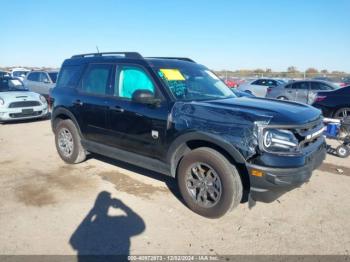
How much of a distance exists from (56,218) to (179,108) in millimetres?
2069

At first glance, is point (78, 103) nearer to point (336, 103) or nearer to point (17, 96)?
point (17, 96)

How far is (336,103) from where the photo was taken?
9344mm

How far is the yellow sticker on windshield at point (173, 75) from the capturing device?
4.48 meters

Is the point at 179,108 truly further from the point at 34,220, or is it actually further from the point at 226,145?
the point at 34,220

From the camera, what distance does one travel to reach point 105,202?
4414 millimetres

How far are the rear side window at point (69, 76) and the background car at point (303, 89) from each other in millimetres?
11104

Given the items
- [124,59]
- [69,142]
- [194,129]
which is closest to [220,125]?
[194,129]

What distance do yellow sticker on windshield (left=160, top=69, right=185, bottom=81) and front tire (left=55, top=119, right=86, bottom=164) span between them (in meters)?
2.31

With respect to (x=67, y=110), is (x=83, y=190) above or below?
below

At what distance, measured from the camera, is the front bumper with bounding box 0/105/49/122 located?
10319mm

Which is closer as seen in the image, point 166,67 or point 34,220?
point 34,220

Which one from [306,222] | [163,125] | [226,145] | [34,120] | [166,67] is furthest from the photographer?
[34,120]

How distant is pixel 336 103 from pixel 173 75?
6.77m

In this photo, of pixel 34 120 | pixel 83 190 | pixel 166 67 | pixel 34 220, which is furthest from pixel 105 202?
pixel 34 120
